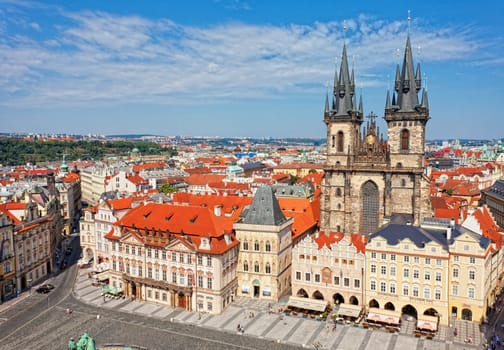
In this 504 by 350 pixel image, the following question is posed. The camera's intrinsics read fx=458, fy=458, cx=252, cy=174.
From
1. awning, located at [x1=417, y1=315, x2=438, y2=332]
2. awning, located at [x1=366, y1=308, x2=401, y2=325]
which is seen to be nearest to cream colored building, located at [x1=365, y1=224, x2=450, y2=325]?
awning, located at [x1=417, y1=315, x2=438, y2=332]

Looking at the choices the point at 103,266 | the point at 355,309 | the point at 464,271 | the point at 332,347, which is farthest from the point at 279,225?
the point at 103,266

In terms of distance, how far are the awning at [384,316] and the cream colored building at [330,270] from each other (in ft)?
13.9

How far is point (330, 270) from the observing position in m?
77.3

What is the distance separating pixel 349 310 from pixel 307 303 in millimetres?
6945

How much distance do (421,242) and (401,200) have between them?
2684 cm

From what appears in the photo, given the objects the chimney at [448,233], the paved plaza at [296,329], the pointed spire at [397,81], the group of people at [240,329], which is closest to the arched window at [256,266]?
the paved plaza at [296,329]

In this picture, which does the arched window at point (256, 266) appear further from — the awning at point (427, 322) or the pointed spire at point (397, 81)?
the pointed spire at point (397, 81)

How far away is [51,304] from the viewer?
261 ft

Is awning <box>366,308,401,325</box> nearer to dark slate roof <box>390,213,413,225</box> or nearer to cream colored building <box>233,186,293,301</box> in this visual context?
cream colored building <box>233,186,293,301</box>

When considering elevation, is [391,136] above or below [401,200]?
above

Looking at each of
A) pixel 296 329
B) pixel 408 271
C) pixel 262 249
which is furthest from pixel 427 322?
pixel 262 249

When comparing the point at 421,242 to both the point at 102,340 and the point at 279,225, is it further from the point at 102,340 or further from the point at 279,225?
the point at 102,340

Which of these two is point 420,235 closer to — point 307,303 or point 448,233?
point 448,233

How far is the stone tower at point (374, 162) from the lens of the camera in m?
95.4
